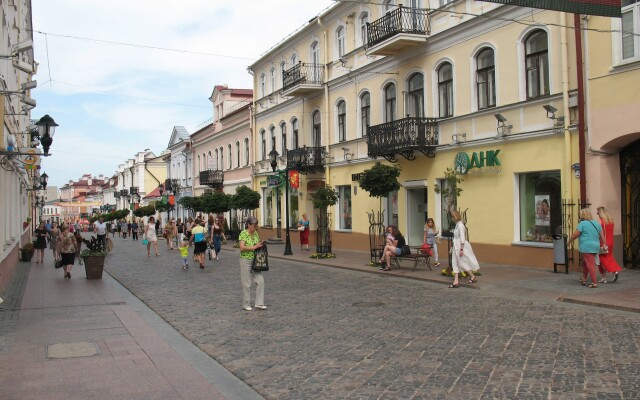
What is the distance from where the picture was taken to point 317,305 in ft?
36.8

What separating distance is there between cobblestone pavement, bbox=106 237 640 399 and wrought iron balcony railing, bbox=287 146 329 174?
1447 cm

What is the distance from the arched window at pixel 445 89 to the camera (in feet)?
64.0

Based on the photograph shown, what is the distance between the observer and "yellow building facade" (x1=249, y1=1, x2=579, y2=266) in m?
15.9

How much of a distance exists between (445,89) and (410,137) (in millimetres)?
2023

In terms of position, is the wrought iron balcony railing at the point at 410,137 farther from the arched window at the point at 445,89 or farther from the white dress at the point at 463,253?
the white dress at the point at 463,253

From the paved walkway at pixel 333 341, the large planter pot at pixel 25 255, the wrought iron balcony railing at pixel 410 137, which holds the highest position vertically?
the wrought iron balcony railing at pixel 410 137

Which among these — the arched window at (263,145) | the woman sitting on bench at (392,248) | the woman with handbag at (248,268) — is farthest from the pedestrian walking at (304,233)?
the woman with handbag at (248,268)

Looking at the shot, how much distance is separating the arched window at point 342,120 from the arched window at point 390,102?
137 inches

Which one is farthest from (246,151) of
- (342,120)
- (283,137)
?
(342,120)

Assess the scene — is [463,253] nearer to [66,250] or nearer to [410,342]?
[410,342]

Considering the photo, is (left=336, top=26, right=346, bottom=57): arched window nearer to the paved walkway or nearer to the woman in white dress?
the paved walkway

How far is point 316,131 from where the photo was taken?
2914 cm

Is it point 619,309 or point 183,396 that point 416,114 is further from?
point 183,396

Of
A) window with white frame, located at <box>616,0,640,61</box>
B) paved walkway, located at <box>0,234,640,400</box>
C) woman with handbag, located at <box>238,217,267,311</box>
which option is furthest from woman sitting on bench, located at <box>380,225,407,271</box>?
window with white frame, located at <box>616,0,640,61</box>
